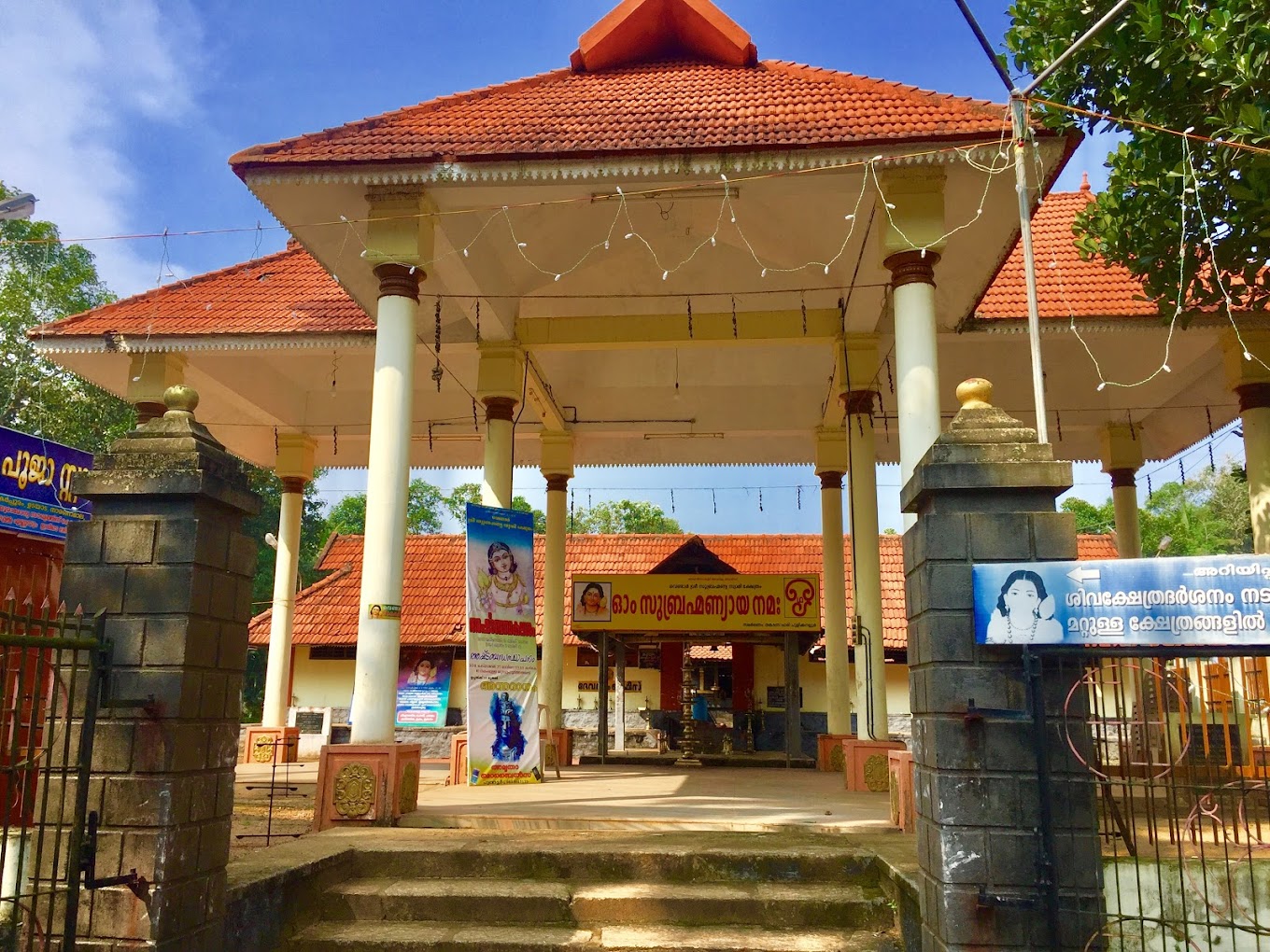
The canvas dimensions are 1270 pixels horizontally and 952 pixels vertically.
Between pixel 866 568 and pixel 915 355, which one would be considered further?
pixel 866 568

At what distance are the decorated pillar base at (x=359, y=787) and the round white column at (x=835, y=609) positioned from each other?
643 cm

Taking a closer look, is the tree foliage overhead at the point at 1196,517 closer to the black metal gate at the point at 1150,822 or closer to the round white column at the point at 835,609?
the round white column at the point at 835,609

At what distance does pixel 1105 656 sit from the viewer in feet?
12.8

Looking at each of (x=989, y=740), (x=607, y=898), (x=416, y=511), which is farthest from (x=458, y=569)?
(x=416, y=511)

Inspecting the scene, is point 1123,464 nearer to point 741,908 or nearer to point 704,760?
point 704,760

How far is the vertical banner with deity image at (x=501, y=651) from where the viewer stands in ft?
28.7

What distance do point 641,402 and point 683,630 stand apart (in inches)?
128

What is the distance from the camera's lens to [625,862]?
5637 mm

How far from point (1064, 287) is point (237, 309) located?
9.42 m

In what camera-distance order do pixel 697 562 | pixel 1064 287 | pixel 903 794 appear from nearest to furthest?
pixel 903 794 < pixel 1064 287 < pixel 697 562

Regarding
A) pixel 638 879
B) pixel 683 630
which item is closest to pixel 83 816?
pixel 638 879

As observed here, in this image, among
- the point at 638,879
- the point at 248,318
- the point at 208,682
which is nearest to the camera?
the point at 208,682

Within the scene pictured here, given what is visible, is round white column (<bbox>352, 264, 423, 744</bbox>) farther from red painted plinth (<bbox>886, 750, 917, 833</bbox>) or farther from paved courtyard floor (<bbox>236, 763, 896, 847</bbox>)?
red painted plinth (<bbox>886, 750, 917, 833</bbox>)

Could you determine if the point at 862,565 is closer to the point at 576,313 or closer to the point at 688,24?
the point at 576,313
